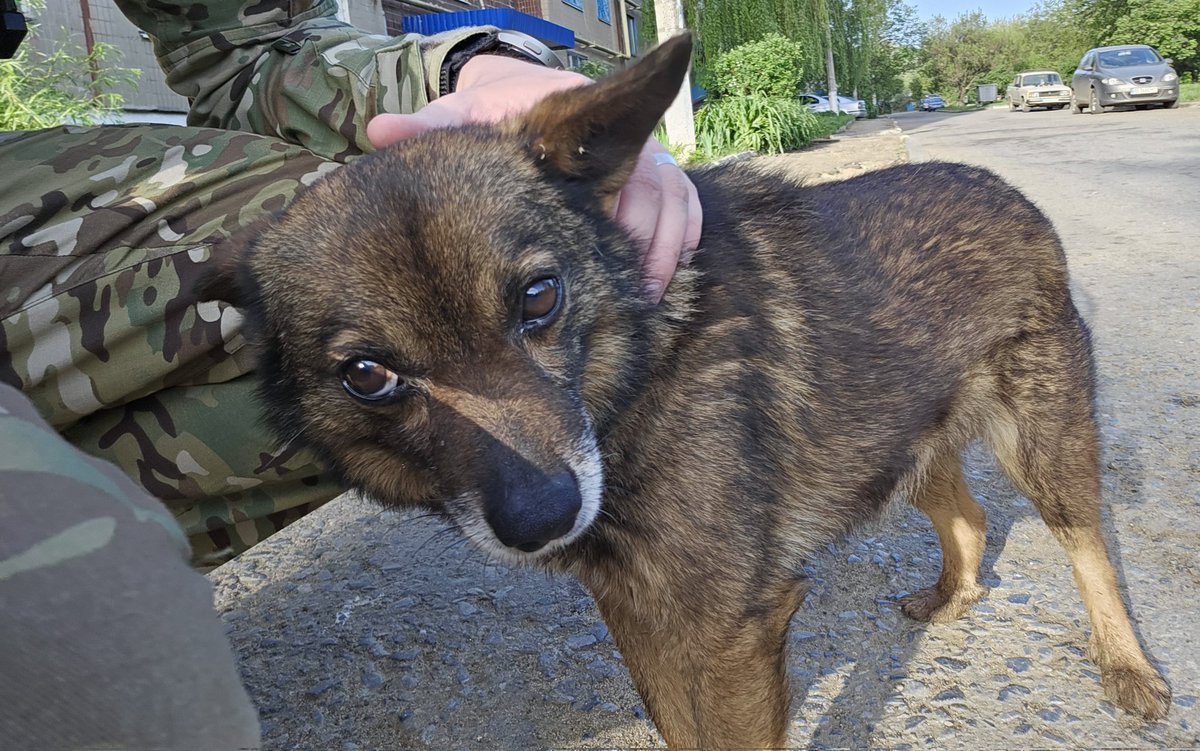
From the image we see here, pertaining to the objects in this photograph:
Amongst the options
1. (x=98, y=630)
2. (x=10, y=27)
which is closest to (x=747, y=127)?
(x=10, y=27)

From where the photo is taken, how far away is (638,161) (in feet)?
6.47

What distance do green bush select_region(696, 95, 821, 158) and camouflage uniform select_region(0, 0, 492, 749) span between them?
13.1 meters

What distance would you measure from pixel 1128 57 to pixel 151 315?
Result: 92.2 feet

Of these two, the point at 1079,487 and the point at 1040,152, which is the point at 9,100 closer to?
the point at 1079,487

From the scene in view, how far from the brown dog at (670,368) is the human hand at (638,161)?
0.06 meters

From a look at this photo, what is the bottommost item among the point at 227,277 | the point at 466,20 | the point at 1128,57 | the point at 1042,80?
the point at 227,277

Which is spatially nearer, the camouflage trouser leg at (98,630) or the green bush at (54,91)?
the camouflage trouser leg at (98,630)

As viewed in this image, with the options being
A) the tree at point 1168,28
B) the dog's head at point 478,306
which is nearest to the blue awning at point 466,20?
the dog's head at point 478,306

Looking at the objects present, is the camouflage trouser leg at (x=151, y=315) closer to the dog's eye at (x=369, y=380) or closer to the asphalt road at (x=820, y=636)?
the dog's eye at (x=369, y=380)

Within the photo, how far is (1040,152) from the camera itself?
49.0 ft

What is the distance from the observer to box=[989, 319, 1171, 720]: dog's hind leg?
2.56m

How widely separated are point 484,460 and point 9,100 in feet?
20.3

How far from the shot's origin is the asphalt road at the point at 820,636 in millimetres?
2377

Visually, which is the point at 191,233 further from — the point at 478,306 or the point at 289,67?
the point at 478,306
